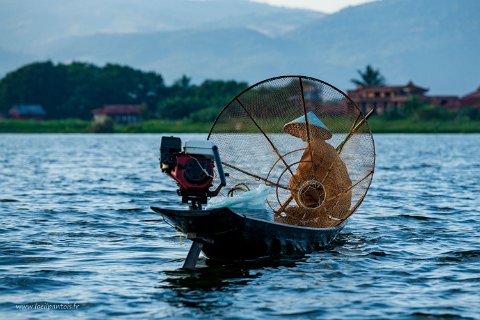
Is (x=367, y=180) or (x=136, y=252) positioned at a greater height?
(x=367, y=180)

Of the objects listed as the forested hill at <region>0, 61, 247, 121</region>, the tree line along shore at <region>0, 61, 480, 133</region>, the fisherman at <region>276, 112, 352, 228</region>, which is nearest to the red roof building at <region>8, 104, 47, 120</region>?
the tree line along shore at <region>0, 61, 480, 133</region>

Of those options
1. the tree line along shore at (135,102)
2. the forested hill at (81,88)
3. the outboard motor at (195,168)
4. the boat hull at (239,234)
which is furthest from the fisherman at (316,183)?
the forested hill at (81,88)

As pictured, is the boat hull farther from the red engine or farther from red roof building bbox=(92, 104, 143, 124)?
red roof building bbox=(92, 104, 143, 124)

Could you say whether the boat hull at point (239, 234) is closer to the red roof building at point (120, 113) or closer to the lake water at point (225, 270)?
the lake water at point (225, 270)

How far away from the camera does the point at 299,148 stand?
16.1m

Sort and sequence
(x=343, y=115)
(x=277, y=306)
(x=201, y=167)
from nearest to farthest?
1. (x=277, y=306)
2. (x=201, y=167)
3. (x=343, y=115)

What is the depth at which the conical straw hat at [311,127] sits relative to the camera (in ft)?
50.8

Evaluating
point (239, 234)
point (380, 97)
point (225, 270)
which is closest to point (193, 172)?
point (239, 234)

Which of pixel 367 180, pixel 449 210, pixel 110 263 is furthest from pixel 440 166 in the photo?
pixel 110 263

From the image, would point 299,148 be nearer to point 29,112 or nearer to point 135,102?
point 29,112

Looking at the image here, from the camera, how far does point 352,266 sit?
1367 centimetres

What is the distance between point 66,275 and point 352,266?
434 centimetres

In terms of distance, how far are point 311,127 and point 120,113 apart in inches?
5325

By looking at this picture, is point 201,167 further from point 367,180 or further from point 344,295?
point 367,180
